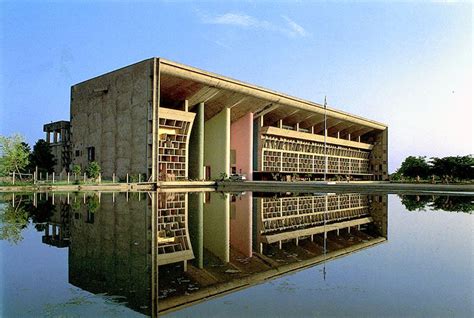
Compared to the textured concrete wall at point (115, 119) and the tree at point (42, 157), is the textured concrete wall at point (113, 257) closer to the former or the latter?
the textured concrete wall at point (115, 119)

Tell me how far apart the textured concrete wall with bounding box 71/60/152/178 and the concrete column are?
7.48 meters

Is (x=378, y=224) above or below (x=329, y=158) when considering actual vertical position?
below

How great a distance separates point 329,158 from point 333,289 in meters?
69.3

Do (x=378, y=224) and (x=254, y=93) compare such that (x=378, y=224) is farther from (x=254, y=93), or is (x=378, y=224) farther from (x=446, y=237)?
(x=254, y=93)

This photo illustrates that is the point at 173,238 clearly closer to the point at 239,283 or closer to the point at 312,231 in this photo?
the point at 312,231

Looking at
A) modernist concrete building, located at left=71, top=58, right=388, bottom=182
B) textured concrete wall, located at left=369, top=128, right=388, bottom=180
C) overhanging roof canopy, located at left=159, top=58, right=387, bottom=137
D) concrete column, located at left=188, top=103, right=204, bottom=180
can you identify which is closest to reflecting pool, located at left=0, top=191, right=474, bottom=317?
modernist concrete building, located at left=71, top=58, right=388, bottom=182

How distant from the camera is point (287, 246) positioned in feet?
36.4

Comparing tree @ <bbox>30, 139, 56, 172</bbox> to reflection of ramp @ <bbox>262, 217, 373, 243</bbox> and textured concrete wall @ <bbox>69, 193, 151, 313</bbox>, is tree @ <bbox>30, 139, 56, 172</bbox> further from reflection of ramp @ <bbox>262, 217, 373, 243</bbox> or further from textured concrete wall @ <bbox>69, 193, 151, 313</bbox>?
reflection of ramp @ <bbox>262, 217, 373, 243</bbox>

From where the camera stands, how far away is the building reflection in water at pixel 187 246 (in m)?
6.93

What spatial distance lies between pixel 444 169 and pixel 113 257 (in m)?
66.2

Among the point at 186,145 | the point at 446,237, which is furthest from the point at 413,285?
the point at 186,145

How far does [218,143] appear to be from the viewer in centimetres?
5053

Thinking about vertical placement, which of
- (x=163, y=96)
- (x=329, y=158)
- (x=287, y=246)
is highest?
(x=163, y=96)

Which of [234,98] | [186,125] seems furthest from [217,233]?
[234,98]
